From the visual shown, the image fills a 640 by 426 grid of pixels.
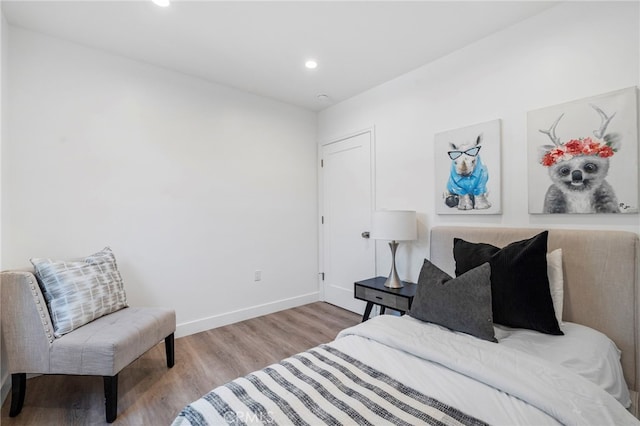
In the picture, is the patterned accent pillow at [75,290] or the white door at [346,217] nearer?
the patterned accent pillow at [75,290]

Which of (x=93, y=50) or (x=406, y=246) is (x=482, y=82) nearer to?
(x=406, y=246)

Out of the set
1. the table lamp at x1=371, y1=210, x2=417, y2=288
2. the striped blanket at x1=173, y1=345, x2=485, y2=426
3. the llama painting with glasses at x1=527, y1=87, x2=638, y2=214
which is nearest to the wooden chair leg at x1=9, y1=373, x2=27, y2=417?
the striped blanket at x1=173, y1=345, x2=485, y2=426

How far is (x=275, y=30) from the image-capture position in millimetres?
2229

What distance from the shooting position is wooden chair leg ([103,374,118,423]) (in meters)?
1.68

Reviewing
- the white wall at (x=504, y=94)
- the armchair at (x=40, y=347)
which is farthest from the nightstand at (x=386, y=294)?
the armchair at (x=40, y=347)

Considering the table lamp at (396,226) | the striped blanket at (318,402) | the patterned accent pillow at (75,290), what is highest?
the table lamp at (396,226)

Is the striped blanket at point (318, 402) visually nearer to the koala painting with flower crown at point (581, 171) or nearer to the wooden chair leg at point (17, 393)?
the wooden chair leg at point (17, 393)

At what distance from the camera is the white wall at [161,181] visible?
221 cm

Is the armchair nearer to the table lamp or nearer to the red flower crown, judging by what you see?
the table lamp

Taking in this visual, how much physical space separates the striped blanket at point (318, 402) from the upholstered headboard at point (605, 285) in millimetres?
1414

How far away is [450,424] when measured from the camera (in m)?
0.90

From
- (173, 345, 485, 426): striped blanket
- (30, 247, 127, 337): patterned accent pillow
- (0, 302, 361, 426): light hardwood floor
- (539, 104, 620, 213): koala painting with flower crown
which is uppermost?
(539, 104, 620, 213): koala painting with flower crown

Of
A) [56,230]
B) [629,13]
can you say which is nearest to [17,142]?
[56,230]

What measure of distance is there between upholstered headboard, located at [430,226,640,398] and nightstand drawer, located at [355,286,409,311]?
1.04 metres
